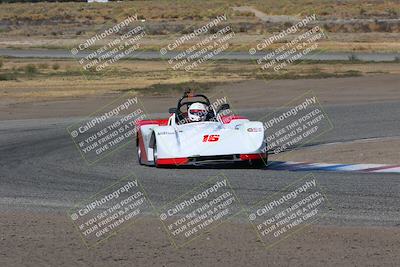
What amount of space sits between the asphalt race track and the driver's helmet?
111cm

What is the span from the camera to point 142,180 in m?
16.1

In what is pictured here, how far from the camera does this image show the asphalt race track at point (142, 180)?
519 inches

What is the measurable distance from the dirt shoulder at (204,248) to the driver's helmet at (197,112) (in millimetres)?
6618

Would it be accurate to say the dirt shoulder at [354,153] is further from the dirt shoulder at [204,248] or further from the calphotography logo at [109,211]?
the dirt shoulder at [204,248]

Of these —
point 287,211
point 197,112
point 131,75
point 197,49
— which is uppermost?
point 197,49

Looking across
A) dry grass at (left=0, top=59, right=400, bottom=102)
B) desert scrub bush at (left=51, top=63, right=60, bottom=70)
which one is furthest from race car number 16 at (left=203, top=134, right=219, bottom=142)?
desert scrub bush at (left=51, top=63, right=60, bottom=70)

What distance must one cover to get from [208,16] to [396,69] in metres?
59.3

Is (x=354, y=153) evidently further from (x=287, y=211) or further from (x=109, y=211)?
(x=109, y=211)

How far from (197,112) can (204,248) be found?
8.12 m

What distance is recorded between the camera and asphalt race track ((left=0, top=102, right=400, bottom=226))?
13.2 meters

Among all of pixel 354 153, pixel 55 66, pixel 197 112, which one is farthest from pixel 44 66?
pixel 197 112

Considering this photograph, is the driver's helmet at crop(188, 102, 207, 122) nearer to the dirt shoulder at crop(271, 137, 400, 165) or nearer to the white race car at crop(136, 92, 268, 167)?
the white race car at crop(136, 92, 268, 167)

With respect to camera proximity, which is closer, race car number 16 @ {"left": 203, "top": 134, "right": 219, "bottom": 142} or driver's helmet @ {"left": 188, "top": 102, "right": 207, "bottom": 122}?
race car number 16 @ {"left": 203, "top": 134, "right": 219, "bottom": 142}

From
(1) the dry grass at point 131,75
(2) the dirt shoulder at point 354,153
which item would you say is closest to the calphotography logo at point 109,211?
(2) the dirt shoulder at point 354,153
